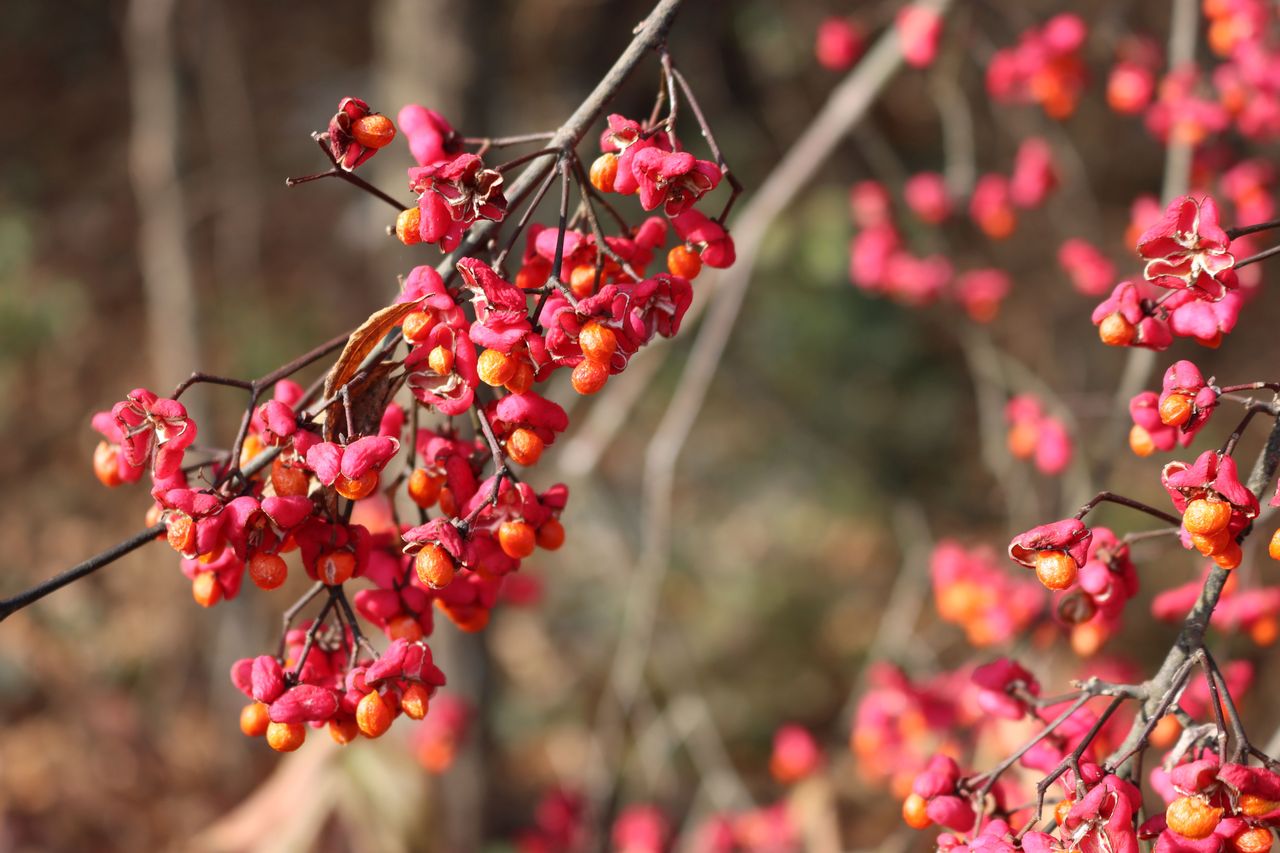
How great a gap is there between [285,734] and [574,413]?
4430 millimetres

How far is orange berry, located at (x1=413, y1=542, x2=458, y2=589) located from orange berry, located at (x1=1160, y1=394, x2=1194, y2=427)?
2.26 ft

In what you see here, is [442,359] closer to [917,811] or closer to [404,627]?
[404,627]

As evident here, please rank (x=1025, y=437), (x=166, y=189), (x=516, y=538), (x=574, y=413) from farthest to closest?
1. (x=574, y=413)
2. (x=166, y=189)
3. (x=1025, y=437)
4. (x=516, y=538)

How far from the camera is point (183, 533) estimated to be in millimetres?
1014

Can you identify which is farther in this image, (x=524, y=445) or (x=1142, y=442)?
(x=1142, y=442)

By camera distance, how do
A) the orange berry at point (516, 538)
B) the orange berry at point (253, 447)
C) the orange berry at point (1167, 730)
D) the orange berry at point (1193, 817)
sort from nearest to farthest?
the orange berry at point (1193, 817), the orange berry at point (516, 538), the orange berry at point (253, 447), the orange berry at point (1167, 730)

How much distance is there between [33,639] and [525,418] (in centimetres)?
487

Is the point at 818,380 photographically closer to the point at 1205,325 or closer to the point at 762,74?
the point at 762,74

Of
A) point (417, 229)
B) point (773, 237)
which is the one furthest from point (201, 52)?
point (417, 229)

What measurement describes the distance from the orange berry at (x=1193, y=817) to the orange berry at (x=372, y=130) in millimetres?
917

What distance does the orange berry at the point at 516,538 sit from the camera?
3.52ft

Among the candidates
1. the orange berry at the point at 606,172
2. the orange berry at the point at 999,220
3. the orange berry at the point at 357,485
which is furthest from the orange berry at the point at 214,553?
the orange berry at the point at 999,220

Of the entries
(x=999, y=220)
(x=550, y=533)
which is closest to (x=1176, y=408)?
(x=550, y=533)

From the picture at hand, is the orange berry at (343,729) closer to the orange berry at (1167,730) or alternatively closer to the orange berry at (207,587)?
the orange berry at (207,587)
